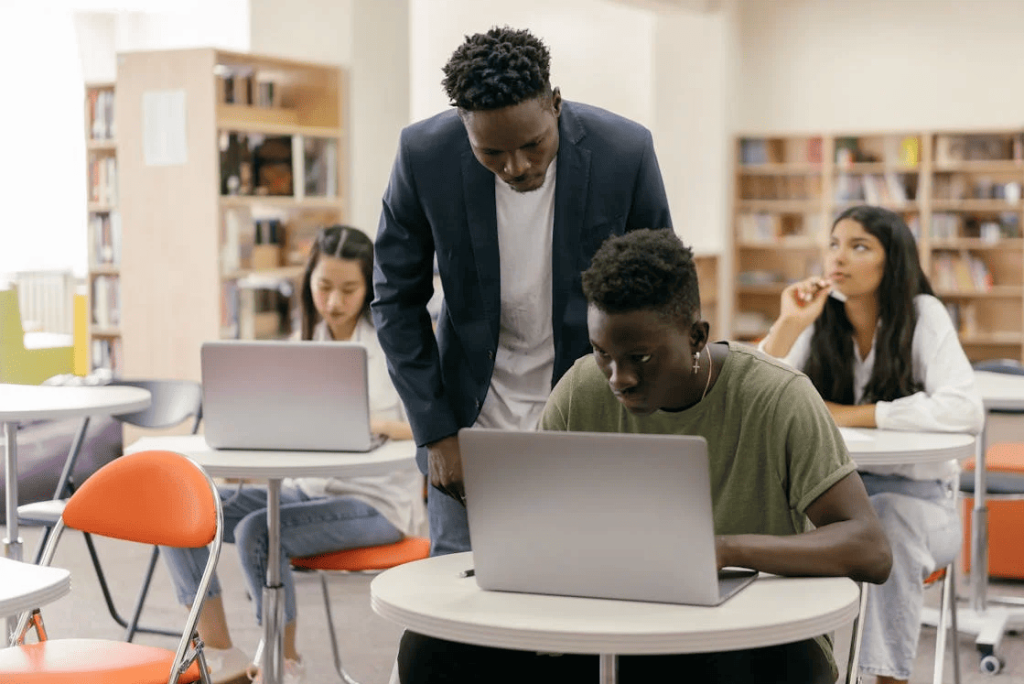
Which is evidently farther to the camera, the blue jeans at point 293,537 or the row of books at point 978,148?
the row of books at point 978,148

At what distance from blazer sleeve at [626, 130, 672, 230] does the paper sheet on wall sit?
162 inches

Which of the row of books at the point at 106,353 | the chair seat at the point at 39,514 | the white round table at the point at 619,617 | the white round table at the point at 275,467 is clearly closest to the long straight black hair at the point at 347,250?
the white round table at the point at 275,467

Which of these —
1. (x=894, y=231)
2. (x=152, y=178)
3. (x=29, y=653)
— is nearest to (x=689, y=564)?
(x=29, y=653)

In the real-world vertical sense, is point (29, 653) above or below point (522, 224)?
below

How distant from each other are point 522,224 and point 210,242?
3.97 metres

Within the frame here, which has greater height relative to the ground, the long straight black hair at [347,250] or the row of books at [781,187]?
the row of books at [781,187]

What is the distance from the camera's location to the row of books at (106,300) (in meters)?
6.27

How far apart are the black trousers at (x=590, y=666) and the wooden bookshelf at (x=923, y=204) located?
8.66m

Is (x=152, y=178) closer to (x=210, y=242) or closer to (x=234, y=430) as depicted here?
(x=210, y=242)

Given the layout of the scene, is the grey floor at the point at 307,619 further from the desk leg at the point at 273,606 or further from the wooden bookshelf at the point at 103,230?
the wooden bookshelf at the point at 103,230

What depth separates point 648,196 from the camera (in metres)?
2.18

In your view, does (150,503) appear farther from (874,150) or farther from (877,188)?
(874,150)

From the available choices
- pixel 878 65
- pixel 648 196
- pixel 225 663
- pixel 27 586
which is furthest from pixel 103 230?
pixel 878 65

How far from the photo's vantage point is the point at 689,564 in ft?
4.71
